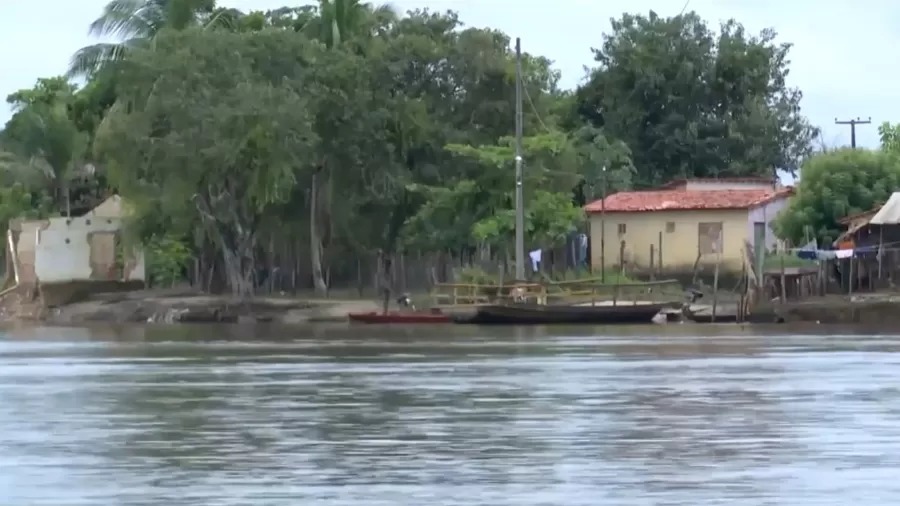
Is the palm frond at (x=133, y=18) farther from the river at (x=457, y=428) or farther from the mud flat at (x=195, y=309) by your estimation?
the river at (x=457, y=428)

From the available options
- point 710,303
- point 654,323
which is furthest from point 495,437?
point 710,303

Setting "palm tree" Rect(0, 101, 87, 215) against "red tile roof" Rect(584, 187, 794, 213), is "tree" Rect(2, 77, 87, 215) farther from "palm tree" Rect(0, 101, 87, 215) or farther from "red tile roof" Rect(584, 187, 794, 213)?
"red tile roof" Rect(584, 187, 794, 213)

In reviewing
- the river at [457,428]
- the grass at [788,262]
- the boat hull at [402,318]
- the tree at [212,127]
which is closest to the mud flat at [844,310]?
the grass at [788,262]

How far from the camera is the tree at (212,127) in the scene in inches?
2434

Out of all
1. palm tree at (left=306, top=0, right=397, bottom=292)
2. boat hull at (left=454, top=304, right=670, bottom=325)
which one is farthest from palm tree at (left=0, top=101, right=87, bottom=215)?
boat hull at (left=454, top=304, right=670, bottom=325)

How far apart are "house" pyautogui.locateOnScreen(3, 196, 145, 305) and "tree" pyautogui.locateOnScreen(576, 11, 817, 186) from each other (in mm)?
19934

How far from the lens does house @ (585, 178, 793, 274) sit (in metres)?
67.1

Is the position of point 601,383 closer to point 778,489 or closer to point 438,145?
point 778,489

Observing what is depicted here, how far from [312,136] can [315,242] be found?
17.5ft

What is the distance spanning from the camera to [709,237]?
222 feet

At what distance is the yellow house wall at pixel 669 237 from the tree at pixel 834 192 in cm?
371

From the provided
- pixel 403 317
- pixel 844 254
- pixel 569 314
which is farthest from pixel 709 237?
pixel 403 317

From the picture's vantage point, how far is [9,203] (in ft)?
258

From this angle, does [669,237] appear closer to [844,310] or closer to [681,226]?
[681,226]
